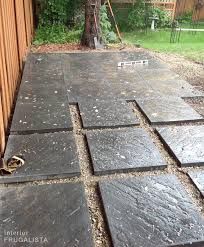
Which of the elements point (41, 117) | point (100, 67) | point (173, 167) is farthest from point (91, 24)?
point (173, 167)

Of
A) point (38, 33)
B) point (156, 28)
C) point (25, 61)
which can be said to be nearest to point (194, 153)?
point (25, 61)

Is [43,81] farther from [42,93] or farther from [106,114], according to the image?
[106,114]

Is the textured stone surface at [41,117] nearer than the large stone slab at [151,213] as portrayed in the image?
No

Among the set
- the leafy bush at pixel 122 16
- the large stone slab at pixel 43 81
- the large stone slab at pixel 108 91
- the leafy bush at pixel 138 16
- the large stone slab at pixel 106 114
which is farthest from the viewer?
the leafy bush at pixel 122 16

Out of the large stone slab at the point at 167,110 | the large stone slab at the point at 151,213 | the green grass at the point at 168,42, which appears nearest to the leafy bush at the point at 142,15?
the green grass at the point at 168,42

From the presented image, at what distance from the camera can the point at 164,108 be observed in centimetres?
346

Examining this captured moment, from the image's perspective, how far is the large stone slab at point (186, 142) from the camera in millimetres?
2521

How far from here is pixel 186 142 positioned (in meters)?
2.78

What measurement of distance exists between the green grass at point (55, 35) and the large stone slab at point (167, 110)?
392 centimetres

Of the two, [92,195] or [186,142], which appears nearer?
[92,195]

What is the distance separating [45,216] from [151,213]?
2.04 feet

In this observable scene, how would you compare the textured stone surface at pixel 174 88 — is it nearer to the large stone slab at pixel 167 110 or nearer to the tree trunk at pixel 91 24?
the large stone slab at pixel 167 110

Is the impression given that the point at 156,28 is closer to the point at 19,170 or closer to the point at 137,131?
the point at 137,131

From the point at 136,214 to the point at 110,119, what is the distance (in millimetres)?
1370
